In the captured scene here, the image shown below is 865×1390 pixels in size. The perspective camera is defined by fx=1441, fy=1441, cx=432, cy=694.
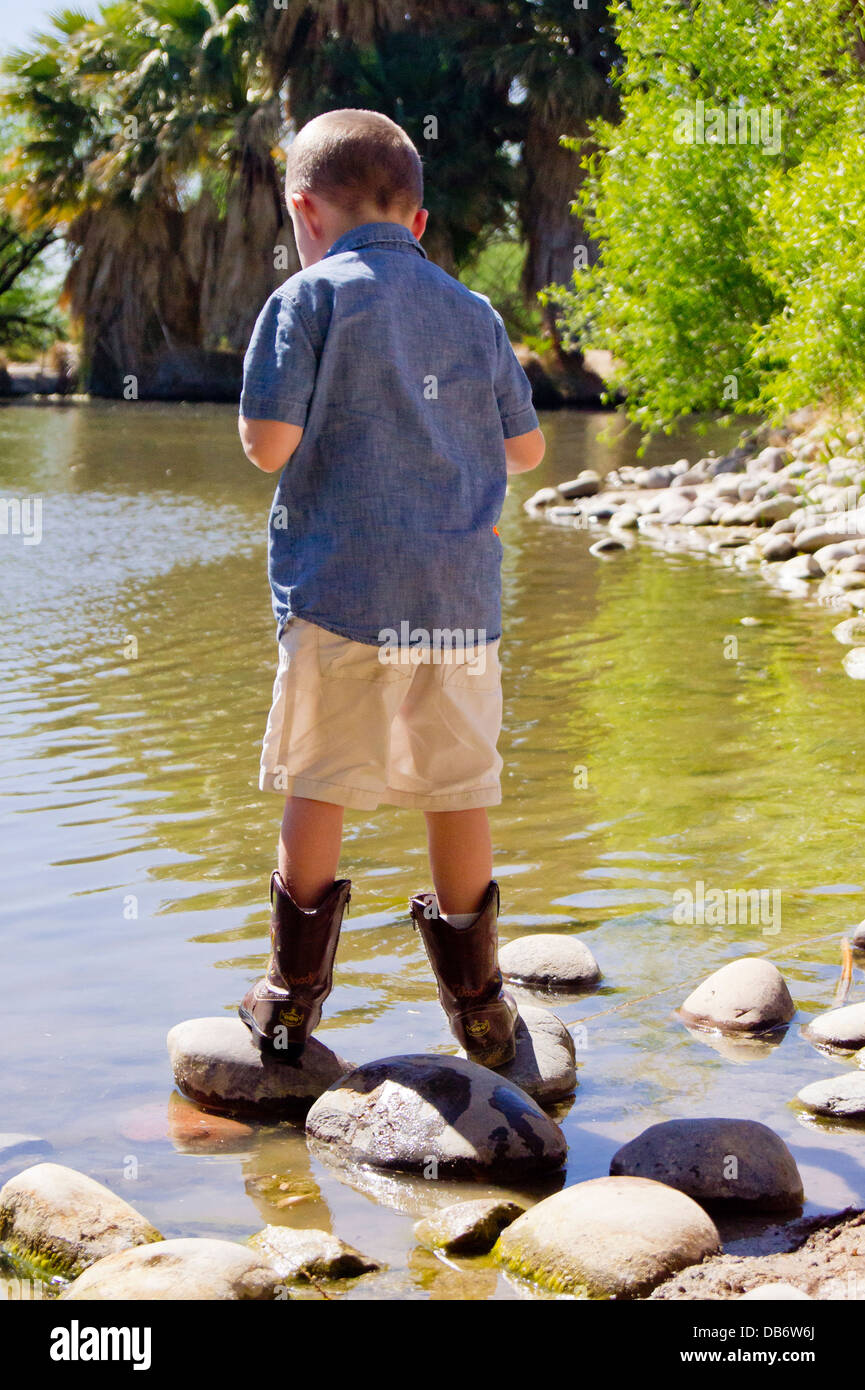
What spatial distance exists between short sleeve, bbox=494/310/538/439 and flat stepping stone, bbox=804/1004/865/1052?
133cm

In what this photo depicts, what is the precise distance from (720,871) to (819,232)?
218 inches

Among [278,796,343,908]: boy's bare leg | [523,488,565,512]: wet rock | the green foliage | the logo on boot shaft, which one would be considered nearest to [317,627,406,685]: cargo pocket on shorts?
[278,796,343,908]: boy's bare leg

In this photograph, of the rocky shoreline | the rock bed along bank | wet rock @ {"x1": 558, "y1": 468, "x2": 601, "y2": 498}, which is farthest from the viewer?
wet rock @ {"x1": 558, "y1": 468, "x2": 601, "y2": 498}

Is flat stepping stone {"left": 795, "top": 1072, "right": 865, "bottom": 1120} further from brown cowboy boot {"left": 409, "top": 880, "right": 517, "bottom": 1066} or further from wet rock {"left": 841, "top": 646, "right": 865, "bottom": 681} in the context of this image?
wet rock {"left": 841, "top": 646, "right": 865, "bottom": 681}

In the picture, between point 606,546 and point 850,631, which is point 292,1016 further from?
point 606,546

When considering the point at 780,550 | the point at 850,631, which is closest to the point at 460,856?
the point at 850,631

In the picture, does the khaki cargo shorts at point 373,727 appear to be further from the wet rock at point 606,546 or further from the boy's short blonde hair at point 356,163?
the wet rock at point 606,546

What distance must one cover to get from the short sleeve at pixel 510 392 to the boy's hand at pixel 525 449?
0.04 ft

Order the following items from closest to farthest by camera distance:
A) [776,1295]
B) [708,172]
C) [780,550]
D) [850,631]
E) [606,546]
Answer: [776,1295]
[850,631]
[780,550]
[606,546]
[708,172]

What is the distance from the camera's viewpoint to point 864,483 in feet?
30.9

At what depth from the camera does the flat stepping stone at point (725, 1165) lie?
89.6 inches

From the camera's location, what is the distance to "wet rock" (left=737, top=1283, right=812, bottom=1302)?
183cm

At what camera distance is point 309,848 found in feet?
8.58

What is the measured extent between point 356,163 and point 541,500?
11.1 m
